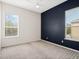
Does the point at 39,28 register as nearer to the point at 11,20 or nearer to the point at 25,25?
the point at 25,25

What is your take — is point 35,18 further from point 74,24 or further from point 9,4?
point 74,24

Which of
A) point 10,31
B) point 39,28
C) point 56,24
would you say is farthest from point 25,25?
point 56,24

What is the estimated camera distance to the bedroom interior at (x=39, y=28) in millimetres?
3703

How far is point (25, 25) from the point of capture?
5.66 meters

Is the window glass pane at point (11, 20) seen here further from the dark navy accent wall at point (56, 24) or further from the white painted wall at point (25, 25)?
the dark navy accent wall at point (56, 24)

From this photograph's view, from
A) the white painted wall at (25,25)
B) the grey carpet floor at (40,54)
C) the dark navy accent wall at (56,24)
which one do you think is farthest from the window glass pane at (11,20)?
the dark navy accent wall at (56,24)

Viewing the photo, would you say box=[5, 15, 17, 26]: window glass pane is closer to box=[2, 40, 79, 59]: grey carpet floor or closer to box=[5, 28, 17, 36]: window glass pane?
box=[5, 28, 17, 36]: window glass pane

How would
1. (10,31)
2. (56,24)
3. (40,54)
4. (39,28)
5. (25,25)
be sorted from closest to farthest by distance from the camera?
(40,54)
(56,24)
(10,31)
(25,25)
(39,28)

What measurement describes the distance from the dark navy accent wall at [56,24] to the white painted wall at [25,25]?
1.84 ft

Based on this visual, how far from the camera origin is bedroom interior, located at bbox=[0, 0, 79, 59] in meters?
3.70

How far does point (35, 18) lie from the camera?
6.28 m

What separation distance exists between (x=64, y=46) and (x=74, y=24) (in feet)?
4.23

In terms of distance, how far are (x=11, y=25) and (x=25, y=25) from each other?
37.9 inches

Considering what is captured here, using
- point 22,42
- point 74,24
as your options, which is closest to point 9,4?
point 22,42
